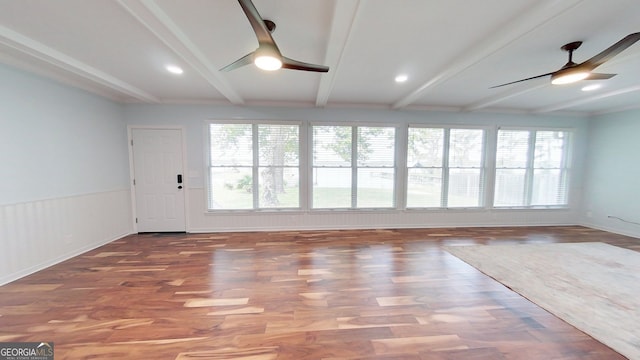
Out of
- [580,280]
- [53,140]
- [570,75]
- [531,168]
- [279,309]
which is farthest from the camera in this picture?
[531,168]

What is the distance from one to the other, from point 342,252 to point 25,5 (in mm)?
4068

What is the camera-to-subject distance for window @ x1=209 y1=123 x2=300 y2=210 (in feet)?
15.5

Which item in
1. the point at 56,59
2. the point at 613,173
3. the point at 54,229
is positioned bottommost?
the point at 54,229

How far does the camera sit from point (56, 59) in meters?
2.57

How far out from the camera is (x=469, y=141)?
5176mm

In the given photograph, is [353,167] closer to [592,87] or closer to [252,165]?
[252,165]

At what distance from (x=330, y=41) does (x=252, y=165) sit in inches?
123

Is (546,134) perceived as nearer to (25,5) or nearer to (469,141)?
(469,141)

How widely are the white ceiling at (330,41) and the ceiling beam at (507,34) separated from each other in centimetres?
1

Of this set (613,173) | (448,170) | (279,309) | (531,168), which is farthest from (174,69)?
(613,173)

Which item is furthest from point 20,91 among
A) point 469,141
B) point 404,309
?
point 469,141

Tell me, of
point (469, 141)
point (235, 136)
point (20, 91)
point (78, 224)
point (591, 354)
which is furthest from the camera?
point (469, 141)

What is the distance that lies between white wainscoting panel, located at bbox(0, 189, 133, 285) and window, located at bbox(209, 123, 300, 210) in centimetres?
165
